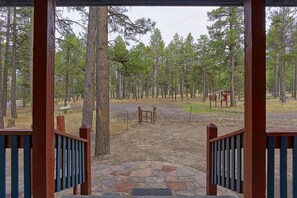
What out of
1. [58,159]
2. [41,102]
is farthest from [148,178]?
[41,102]

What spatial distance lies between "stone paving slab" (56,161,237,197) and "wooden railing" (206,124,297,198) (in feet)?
2.19

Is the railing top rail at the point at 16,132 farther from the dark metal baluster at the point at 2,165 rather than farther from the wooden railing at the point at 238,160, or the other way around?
the wooden railing at the point at 238,160

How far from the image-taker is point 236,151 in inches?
92.6

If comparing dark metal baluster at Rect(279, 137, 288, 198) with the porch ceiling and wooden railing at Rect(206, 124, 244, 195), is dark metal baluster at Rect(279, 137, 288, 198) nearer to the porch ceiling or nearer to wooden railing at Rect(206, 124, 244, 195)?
wooden railing at Rect(206, 124, 244, 195)

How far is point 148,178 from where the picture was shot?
4.12 meters

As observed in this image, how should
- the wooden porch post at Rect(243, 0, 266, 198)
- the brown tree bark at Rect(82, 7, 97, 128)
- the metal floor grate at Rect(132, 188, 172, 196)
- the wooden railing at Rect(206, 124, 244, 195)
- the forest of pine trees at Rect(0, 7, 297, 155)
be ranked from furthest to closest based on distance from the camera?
the brown tree bark at Rect(82, 7, 97, 128) < the forest of pine trees at Rect(0, 7, 297, 155) < the metal floor grate at Rect(132, 188, 172, 196) < the wooden railing at Rect(206, 124, 244, 195) < the wooden porch post at Rect(243, 0, 266, 198)

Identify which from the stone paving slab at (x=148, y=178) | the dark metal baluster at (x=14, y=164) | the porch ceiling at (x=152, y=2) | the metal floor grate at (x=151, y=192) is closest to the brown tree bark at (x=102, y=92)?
the stone paving slab at (x=148, y=178)

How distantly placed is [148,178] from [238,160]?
2.22 meters

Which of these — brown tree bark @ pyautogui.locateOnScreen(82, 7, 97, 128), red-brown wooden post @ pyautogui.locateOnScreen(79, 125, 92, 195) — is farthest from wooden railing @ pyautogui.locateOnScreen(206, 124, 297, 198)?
brown tree bark @ pyautogui.locateOnScreen(82, 7, 97, 128)

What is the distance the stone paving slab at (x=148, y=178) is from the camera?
3.57 m

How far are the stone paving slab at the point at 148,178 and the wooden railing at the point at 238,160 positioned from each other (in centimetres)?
67

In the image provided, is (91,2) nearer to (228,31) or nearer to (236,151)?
(236,151)

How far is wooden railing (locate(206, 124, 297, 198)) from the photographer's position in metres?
2.00

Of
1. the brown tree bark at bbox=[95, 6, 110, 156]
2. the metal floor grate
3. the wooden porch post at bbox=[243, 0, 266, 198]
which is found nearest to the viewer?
the wooden porch post at bbox=[243, 0, 266, 198]
